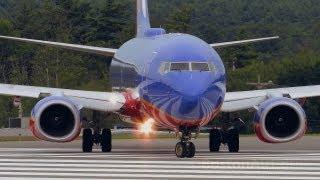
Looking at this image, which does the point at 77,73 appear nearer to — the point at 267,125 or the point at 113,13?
the point at 113,13

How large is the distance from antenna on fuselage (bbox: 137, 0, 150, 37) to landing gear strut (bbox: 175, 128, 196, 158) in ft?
31.7

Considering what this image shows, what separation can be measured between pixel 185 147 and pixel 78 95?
5754 millimetres

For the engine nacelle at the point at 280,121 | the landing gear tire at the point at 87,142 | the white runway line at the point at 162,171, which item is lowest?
the white runway line at the point at 162,171

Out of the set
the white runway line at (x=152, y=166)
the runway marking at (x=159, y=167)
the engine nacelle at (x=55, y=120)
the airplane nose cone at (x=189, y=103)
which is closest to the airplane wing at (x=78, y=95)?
the engine nacelle at (x=55, y=120)

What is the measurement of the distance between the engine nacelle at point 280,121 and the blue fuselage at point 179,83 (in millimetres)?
2278

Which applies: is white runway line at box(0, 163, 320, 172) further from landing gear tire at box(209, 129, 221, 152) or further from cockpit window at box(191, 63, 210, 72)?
landing gear tire at box(209, 129, 221, 152)

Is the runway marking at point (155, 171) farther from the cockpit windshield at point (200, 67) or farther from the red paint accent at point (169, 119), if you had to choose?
the cockpit windshield at point (200, 67)

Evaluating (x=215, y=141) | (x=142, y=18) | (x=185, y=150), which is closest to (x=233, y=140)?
(x=215, y=141)

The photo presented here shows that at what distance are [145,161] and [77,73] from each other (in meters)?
46.3

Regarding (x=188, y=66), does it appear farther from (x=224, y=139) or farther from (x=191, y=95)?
(x=224, y=139)

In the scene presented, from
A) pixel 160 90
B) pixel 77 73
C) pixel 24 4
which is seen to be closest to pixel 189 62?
pixel 160 90

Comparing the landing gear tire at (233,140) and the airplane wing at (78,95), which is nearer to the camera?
the airplane wing at (78,95)

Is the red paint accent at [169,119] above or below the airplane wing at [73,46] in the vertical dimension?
below

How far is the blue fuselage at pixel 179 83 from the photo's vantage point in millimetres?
28453
